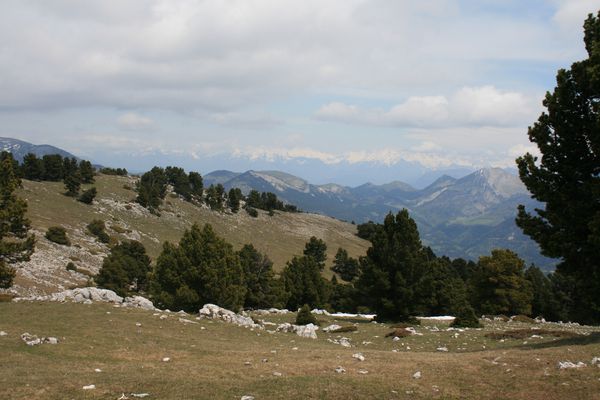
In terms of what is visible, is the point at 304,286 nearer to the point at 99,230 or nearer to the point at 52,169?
the point at 99,230

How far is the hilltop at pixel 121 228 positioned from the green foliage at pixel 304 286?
3241 cm

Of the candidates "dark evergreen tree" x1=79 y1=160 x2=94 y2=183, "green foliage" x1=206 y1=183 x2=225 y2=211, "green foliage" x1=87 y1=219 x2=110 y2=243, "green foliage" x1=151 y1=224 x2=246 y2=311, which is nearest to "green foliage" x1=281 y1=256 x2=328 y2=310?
"green foliage" x1=151 y1=224 x2=246 y2=311

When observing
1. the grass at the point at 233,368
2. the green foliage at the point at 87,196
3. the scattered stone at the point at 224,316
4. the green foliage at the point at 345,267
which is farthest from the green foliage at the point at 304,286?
the green foliage at the point at 87,196

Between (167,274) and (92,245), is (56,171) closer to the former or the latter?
(92,245)

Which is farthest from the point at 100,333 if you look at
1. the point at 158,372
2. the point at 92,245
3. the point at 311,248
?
the point at 311,248

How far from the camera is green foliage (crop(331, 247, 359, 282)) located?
457 feet

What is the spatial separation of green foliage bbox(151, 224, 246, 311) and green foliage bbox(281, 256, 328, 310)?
27298mm

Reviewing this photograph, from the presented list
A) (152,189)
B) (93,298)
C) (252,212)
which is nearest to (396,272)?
(93,298)

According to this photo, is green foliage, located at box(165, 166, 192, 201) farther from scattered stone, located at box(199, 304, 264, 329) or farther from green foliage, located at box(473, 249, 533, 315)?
scattered stone, located at box(199, 304, 264, 329)

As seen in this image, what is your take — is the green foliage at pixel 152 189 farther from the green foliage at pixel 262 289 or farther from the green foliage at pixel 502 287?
the green foliage at pixel 502 287

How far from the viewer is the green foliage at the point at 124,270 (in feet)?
235

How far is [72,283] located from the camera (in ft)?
232

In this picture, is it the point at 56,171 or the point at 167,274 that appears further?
the point at 56,171

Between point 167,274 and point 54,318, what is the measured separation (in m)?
15.6
